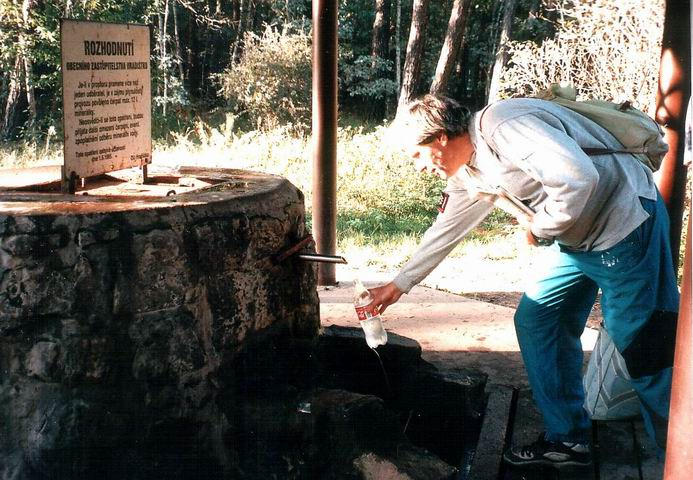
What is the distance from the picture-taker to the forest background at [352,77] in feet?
30.9

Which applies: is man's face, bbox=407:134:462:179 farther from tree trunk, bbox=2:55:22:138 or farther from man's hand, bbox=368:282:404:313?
tree trunk, bbox=2:55:22:138

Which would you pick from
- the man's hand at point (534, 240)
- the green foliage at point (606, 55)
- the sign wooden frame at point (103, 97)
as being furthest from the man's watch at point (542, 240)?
the green foliage at point (606, 55)

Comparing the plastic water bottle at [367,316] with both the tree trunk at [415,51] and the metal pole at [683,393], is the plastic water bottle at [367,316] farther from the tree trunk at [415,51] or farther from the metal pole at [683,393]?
the tree trunk at [415,51]

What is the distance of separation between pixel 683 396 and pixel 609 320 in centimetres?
135

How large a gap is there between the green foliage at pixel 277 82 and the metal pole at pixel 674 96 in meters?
11.0

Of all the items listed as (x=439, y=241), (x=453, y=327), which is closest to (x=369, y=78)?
(x=453, y=327)

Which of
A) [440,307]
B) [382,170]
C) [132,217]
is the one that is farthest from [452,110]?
[382,170]

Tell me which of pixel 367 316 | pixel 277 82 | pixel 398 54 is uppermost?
pixel 398 54

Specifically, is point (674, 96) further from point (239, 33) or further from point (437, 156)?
point (239, 33)

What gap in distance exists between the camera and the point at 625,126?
9.21ft

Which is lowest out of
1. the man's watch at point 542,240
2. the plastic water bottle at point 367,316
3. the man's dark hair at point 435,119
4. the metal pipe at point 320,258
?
the plastic water bottle at point 367,316

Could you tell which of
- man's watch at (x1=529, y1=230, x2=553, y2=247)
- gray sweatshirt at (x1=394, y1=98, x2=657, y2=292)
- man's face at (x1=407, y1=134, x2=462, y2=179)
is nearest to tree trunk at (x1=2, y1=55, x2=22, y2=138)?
man's face at (x1=407, y1=134, x2=462, y2=179)

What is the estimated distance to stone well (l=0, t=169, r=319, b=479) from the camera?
261 cm

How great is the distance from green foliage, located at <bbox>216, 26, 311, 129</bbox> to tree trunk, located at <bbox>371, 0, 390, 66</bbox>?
397 centimetres
